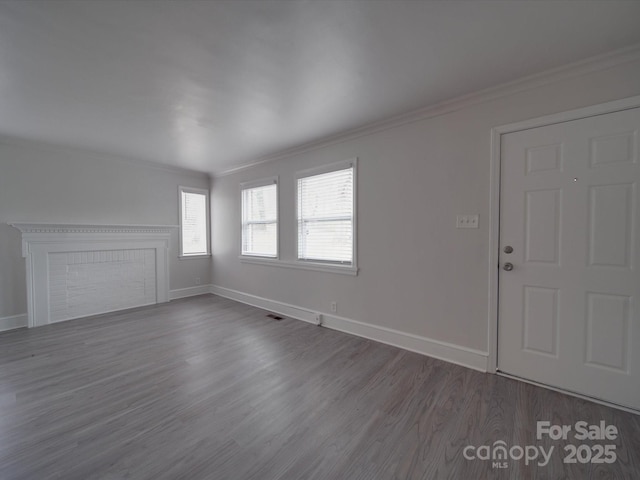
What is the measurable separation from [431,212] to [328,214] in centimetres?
→ 135

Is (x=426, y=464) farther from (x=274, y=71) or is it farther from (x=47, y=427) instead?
(x=274, y=71)

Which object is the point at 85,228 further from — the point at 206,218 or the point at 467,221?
the point at 467,221

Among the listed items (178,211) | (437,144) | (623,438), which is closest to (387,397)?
(623,438)

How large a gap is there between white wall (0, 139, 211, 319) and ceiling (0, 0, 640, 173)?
938 millimetres

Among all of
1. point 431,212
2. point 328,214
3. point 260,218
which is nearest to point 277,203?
point 260,218

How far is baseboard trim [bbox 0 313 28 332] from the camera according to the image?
3447 millimetres

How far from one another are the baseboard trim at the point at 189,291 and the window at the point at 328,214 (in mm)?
2730

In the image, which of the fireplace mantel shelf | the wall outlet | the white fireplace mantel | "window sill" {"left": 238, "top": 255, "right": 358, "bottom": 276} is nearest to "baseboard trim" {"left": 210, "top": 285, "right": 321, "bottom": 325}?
"window sill" {"left": 238, "top": 255, "right": 358, "bottom": 276}

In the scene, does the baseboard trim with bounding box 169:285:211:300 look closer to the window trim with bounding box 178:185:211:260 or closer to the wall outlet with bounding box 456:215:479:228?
the window trim with bounding box 178:185:211:260

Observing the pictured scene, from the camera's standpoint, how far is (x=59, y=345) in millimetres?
2998

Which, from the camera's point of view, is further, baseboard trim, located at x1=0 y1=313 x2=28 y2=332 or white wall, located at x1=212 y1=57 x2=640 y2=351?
baseboard trim, located at x1=0 y1=313 x2=28 y2=332

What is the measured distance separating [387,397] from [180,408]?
1548mm

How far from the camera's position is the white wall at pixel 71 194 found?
3.49 metres

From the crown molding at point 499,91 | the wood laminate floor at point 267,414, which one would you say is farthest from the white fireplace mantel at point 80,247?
the crown molding at point 499,91
